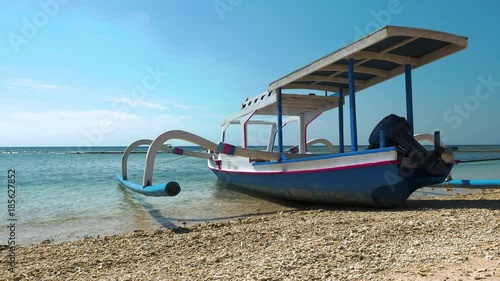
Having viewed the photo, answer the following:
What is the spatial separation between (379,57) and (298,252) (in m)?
5.40

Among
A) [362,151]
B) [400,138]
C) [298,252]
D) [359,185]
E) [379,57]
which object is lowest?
[298,252]

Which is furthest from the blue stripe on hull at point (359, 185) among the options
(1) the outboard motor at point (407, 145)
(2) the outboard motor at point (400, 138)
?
(2) the outboard motor at point (400, 138)

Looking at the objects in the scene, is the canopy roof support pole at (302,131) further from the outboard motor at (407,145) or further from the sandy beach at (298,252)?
the sandy beach at (298,252)

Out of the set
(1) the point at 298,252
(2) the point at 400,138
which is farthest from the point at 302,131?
(1) the point at 298,252

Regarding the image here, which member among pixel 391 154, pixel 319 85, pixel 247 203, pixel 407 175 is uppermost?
pixel 319 85

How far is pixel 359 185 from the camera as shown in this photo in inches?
289

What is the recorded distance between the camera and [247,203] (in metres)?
10.7

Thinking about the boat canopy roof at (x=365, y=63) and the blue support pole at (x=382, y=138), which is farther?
the blue support pole at (x=382, y=138)

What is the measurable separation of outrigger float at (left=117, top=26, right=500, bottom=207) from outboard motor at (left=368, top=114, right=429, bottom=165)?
0.07 feet

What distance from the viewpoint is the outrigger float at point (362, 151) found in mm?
6934

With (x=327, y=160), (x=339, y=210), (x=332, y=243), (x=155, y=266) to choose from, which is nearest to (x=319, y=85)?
(x=327, y=160)

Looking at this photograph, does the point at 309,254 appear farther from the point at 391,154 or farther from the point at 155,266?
the point at 391,154

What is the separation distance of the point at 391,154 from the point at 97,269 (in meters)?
5.54

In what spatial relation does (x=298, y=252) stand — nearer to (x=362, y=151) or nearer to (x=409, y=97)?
(x=362, y=151)
